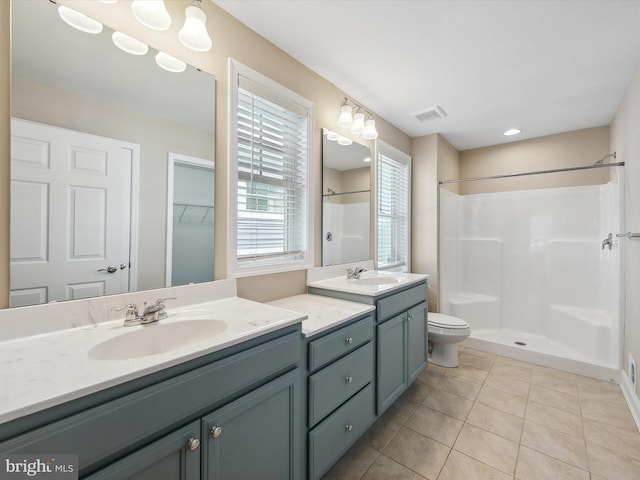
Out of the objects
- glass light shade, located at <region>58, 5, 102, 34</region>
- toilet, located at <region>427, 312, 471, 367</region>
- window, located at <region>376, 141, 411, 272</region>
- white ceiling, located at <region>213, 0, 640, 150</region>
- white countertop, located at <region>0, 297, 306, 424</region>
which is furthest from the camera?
window, located at <region>376, 141, 411, 272</region>

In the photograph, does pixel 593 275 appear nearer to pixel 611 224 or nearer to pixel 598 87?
pixel 611 224

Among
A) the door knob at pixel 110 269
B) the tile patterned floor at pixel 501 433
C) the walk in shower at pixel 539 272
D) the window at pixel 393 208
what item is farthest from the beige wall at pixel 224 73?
the walk in shower at pixel 539 272

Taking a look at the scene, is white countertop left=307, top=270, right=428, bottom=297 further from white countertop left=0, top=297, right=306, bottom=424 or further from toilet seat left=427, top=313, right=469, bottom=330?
white countertop left=0, top=297, right=306, bottom=424

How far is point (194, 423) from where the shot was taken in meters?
0.81

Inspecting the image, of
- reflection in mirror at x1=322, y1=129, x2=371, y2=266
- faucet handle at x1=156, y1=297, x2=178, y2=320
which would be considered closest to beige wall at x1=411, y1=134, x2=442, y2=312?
reflection in mirror at x1=322, y1=129, x2=371, y2=266

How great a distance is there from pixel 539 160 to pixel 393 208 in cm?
191

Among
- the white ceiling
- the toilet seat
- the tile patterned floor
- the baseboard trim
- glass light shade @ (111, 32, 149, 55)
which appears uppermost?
the white ceiling

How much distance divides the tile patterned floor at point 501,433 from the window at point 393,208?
3.75 ft

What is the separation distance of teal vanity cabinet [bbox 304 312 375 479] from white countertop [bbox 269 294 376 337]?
0.12ft

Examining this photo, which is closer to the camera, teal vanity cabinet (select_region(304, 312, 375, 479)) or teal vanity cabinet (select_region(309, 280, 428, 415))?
teal vanity cabinet (select_region(304, 312, 375, 479))

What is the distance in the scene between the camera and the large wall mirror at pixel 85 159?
0.96m

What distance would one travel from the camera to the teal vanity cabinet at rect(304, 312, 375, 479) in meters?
1.24

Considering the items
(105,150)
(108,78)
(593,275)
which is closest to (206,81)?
(108,78)

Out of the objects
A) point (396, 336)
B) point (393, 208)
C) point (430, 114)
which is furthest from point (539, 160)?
point (396, 336)
